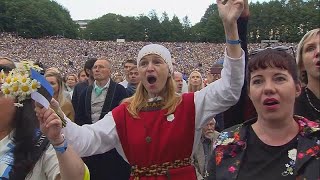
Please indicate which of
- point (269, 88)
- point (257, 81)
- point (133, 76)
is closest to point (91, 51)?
point (133, 76)

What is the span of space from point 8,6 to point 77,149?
93.0 metres

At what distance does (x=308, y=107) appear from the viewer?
2.98 meters

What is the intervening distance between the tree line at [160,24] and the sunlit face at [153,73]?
8058 cm

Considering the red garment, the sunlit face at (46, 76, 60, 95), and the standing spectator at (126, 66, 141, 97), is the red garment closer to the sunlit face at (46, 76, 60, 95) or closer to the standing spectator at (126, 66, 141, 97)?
the sunlit face at (46, 76, 60, 95)

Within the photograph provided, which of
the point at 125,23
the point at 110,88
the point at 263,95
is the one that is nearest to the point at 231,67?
the point at 263,95

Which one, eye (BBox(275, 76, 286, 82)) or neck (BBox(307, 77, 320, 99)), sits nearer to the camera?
eye (BBox(275, 76, 286, 82))

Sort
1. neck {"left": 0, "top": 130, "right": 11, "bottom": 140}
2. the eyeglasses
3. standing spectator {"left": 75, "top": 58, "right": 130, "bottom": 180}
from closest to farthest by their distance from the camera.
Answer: neck {"left": 0, "top": 130, "right": 11, "bottom": 140}
the eyeglasses
standing spectator {"left": 75, "top": 58, "right": 130, "bottom": 180}

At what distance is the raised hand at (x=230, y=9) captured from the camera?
117 inches

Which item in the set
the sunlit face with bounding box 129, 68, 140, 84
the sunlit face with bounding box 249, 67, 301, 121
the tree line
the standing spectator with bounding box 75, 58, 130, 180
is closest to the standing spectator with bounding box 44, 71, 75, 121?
the standing spectator with bounding box 75, 58, 130, 180

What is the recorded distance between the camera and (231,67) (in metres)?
3.14

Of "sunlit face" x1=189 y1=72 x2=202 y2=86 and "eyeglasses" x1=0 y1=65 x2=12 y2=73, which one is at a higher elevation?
"eyeglasses" x1=0 y1=65 x2=12 y2=73

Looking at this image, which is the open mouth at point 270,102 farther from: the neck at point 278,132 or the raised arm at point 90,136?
the raised arm at point 90,136

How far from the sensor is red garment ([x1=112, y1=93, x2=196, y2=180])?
3.38 m

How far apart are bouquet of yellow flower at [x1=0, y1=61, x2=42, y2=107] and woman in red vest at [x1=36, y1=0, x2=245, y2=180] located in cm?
67
